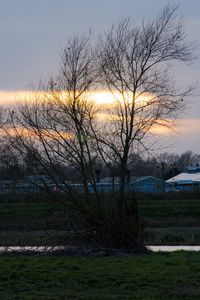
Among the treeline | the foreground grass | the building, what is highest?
the building

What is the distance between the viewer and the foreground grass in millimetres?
9578

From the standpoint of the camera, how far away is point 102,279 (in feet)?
36.9

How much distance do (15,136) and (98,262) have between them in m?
5.54

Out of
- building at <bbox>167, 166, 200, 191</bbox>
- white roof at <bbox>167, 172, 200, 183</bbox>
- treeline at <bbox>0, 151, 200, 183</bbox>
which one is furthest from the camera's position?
white roof at <bbox>167, 172, 200, 183</bbox>

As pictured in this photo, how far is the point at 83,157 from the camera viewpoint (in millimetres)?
17797

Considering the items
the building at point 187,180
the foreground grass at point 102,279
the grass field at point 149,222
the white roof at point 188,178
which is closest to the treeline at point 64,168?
the grass field at point 149,222

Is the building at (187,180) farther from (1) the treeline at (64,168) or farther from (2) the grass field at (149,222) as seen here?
(1) the treeline at (64,168)

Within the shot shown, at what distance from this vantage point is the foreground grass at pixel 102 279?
958cm

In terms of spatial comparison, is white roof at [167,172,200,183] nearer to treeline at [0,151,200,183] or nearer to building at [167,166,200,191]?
building at [167,166,200,191]

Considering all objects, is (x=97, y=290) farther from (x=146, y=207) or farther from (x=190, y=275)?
(x=146, y=207)

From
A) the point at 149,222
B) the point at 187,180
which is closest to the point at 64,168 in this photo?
the point at 149,222

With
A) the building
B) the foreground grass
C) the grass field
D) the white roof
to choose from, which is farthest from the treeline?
the white roof

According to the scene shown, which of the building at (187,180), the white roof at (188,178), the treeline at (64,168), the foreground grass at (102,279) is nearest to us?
the foreground grass at (102,279)

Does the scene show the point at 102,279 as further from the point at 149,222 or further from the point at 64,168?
the point at 149,222
